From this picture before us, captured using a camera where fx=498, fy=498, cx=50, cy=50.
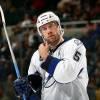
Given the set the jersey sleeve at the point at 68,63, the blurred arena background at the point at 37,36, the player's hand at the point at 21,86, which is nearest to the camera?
the jersey sleeve at the point at 68,63

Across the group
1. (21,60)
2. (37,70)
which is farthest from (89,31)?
(37,70)

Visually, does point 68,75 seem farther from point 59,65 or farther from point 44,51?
point 44,51

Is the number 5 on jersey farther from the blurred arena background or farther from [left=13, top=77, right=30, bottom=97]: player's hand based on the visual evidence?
the blurred arena background

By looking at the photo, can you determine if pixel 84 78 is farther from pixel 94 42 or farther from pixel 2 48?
pixel 2 48

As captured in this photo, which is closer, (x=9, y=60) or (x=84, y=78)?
(x=84, y=78)

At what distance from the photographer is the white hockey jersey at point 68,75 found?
3.97 meters

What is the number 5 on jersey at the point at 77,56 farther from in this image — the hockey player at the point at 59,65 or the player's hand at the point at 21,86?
the player's hand at the point at 21,86

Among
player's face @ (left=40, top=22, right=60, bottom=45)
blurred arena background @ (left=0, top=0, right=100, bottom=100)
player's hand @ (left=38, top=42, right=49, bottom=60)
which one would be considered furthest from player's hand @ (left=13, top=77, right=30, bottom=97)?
blurred arena background @ (left=0, top=0, right=100, bottom=100)

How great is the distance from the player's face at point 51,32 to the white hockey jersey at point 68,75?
0.08 m

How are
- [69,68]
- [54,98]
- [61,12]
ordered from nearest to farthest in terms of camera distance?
[69,68]
[54,98]
[61,12]

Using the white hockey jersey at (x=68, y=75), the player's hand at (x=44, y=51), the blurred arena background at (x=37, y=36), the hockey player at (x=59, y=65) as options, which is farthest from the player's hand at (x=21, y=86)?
the blurred arena background at (x=37, y=36)

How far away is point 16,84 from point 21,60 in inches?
128

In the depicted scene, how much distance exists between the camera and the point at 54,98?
4230mm

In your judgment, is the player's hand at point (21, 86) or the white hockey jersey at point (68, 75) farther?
the player's hand at point (21, 86)
